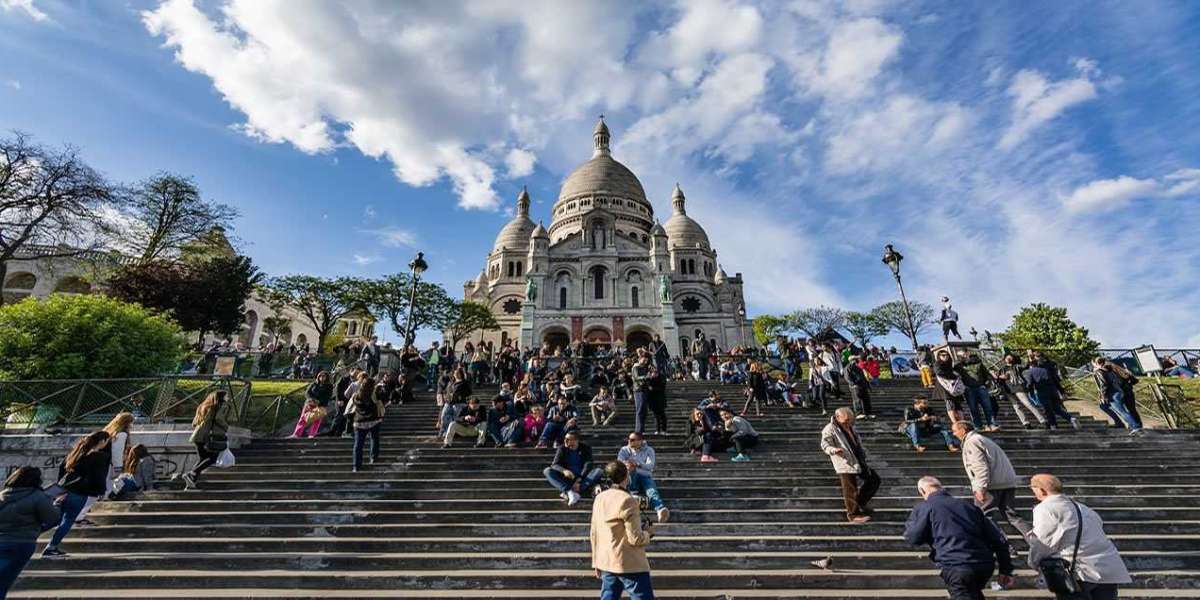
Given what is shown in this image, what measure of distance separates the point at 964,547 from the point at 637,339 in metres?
32.7

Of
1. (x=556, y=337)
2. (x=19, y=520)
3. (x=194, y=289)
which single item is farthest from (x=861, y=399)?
(x=556, y=337)

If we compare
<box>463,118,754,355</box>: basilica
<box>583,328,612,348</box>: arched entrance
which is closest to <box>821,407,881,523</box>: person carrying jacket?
<box>463,118,754,355</box>: basilica

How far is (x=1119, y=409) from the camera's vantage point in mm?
8648

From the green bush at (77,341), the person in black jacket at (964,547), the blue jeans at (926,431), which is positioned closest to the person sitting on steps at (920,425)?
the blue jeans at (926,431)

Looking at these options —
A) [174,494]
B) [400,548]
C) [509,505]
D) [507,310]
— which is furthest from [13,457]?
[507,310]

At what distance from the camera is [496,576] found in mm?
4707

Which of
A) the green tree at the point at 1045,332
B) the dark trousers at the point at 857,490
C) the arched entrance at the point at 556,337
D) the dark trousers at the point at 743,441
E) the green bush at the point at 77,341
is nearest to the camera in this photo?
the dark trousers at the point at 857,490

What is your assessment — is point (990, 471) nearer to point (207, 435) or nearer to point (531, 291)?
point (207, 435)

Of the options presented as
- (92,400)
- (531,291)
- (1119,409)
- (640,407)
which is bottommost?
(1119,409)

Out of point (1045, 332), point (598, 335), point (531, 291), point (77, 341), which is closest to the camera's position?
point (77, 341)

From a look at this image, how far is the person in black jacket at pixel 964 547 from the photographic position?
3.11 meters

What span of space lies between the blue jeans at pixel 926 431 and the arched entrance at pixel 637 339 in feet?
87.2

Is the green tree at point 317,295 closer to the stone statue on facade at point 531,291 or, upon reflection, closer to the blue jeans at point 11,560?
the stone statue on facade at point 531,291

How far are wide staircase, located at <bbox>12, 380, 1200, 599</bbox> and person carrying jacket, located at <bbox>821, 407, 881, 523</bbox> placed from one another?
0.67ft
